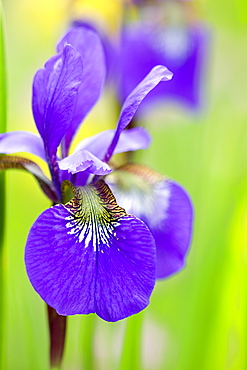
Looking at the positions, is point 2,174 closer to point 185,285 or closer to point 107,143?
point 107,143

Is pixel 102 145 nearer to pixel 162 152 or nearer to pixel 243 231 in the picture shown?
pixel 243 231

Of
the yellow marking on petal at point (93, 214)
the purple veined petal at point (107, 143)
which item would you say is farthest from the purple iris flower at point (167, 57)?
the yellow marking on petal at point (93, 214)

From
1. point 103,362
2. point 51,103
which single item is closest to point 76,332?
point 103,362

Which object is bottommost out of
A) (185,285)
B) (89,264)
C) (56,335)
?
(185,285)

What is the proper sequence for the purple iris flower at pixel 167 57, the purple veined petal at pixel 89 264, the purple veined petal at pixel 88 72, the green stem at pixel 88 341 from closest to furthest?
the purple veined petal at pixel 89 264, the purple veined petal at pixel 88 72, the green stem at pixel 88 341, the purple iris flower at pixel 167 57

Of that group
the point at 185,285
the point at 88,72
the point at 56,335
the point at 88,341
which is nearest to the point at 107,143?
the point at 88,72

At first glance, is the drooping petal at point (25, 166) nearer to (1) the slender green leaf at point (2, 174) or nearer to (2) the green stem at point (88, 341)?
(1) the slender green leaf at point (2, 174)

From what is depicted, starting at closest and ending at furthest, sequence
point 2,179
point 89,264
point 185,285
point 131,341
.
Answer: point 89,264 → point 2,179 → point 131,341 → point 185,285

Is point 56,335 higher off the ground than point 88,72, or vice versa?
point 88,72
